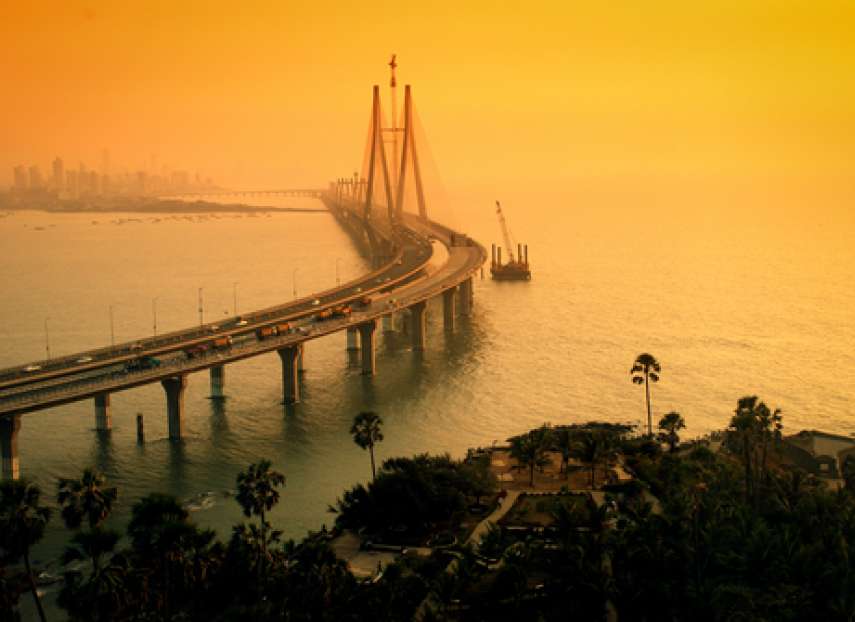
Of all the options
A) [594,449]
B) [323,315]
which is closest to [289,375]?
[323,315]

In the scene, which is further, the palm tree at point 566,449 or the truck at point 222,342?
the truck at point 222,342

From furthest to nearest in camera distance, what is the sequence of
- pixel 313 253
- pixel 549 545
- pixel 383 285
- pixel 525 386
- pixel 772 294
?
pixel 313 253 → pixel 772 294 → pixel 383 285 → pixel 525 386 → pixel 549 545

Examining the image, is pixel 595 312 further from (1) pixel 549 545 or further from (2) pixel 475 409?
(1) pixel 549 545

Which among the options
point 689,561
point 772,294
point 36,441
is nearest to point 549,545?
point 689,561

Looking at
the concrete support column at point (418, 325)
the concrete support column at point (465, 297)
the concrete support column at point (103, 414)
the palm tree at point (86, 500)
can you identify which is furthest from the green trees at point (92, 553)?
the concrete support column at point (465, 297)

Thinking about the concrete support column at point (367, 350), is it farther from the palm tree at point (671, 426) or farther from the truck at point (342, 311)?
the palm tree at point (671, 426)

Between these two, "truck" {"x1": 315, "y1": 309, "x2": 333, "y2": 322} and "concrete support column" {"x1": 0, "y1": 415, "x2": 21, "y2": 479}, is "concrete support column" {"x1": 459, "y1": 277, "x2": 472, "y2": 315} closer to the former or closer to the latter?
"truck" {"x1": 315, "y1": 309, "x2": 333, "y2": 322}

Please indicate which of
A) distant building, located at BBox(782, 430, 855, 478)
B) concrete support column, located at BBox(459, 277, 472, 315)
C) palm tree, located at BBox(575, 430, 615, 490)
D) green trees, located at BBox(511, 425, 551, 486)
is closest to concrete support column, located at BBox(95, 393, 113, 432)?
green trees, located at BBox(511, 425, 551, 486)
